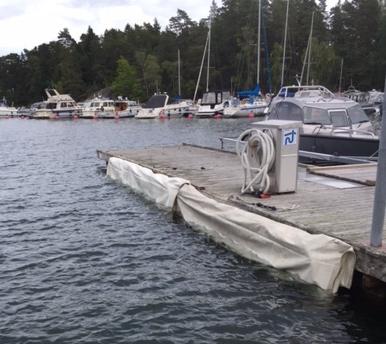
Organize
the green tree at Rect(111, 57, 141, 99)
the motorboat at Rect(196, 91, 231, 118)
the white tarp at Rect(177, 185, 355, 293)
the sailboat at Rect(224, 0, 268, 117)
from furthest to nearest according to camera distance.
A: the green tree at Rect(111, 57, 141, 99) < the motorboat at Rect(196, 91, 231, 118) < the sailboat at Rect(224, 0, 268, 117) < the white tarp at Rect(177, 185, 355, 293)

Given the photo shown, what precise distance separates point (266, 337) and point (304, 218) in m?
2.84

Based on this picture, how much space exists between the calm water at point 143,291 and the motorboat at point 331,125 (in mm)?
7308

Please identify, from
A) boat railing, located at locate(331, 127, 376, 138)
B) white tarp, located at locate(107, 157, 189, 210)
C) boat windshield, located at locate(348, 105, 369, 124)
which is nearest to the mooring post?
white tarp, located at locate(107, 157, 189, 210)

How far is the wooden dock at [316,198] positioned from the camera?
741cm

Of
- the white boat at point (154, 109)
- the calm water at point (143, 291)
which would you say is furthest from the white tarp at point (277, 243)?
the white boat at point (154, 109)

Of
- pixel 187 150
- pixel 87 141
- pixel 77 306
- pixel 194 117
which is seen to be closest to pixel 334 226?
pixel 77 306

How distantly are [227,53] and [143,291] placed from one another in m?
101

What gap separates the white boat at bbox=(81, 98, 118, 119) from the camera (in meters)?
72.6

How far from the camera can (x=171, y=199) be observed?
40.5 ft

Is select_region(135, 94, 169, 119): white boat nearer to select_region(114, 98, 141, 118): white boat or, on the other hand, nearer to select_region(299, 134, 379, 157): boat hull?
select_region(114, 98, 141, 118): white boat

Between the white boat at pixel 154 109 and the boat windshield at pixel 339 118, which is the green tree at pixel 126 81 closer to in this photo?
the white boat at pixel 154 109

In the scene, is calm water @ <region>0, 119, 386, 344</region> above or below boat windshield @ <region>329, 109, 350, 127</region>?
below

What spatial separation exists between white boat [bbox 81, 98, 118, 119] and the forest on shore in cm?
2394

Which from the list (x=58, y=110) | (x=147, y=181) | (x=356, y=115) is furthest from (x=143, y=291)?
(x=58, y=110)
